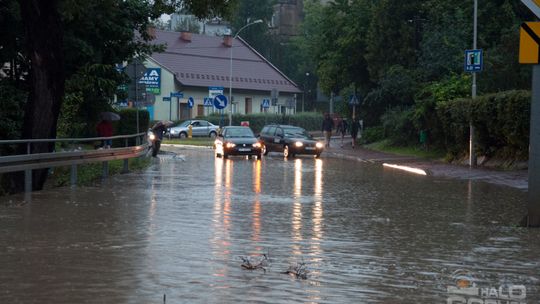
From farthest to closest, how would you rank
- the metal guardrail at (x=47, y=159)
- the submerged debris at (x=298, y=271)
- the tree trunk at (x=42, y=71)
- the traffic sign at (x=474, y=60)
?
the traffic sign at (x=474, y=60), the tree trunk at (x=42, y=71), the metal guardrail at (x=47, y=159), the submerged debris at (x=298, y=271)

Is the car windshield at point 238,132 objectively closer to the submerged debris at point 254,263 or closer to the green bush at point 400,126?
the green bush at point 400,126

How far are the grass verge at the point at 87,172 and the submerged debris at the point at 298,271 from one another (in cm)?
1207

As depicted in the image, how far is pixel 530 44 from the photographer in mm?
13266

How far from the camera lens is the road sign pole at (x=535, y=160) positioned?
13273mm

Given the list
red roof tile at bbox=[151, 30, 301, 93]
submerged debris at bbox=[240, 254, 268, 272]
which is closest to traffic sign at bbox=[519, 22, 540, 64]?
submerged debris at bbox=[240, 254, 268, 272]

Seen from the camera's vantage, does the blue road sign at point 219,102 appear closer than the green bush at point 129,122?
No

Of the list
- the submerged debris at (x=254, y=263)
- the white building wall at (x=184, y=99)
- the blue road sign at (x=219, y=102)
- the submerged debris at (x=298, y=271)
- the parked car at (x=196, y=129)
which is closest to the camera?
the submerged debris at (x=298, y=271)

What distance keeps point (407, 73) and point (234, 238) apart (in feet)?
122

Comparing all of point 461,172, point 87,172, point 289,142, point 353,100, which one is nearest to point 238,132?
point 289,142

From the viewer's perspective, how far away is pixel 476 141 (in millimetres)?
32562

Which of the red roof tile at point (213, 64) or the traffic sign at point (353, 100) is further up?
the red roof tile at point (213, 64)

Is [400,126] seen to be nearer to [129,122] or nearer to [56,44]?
[129,122]

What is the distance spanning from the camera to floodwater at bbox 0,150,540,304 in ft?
26.5

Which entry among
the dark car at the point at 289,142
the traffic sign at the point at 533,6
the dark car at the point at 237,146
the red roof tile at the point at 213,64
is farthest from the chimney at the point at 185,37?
the traffic sign at the point at 533,6
